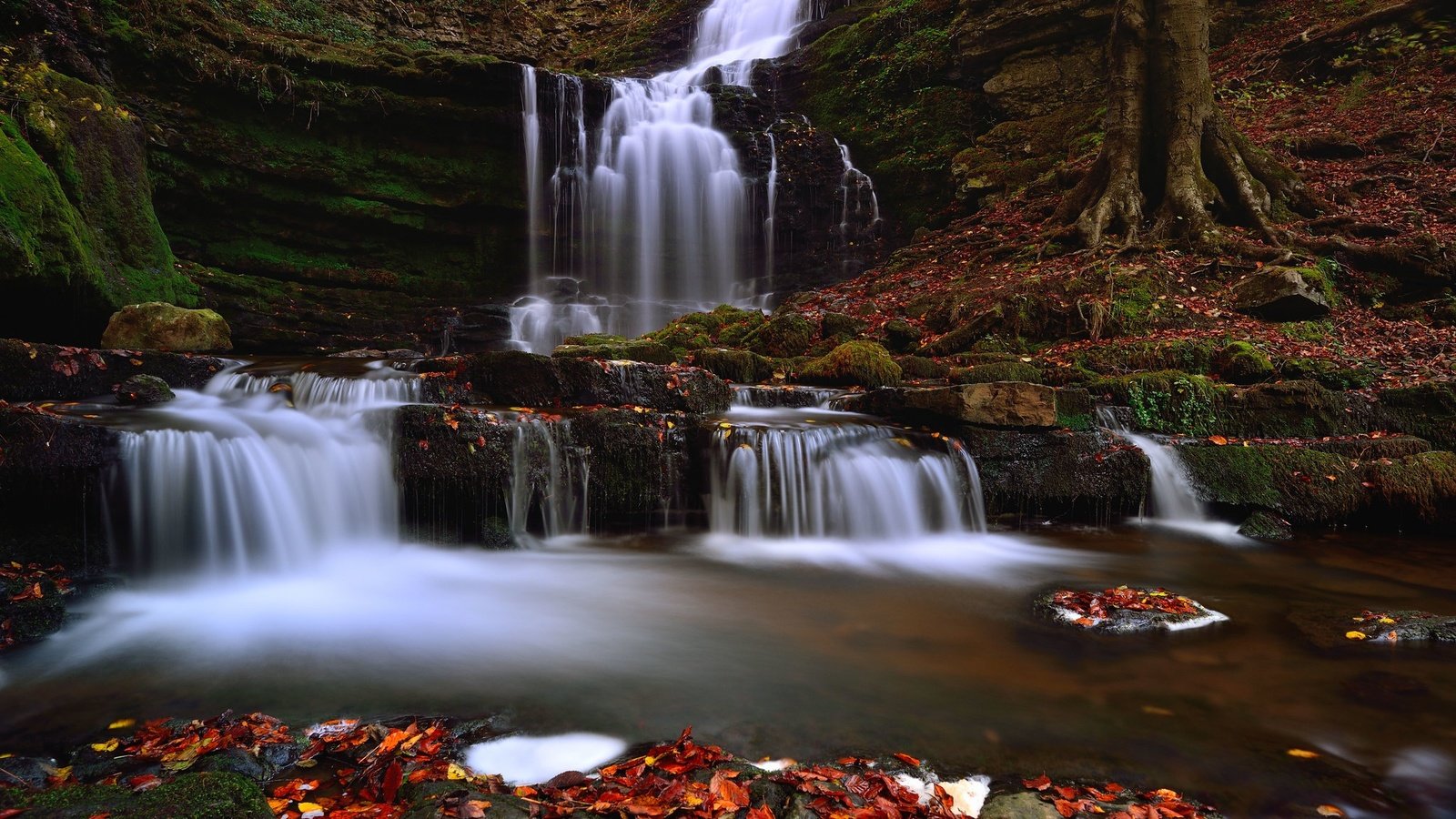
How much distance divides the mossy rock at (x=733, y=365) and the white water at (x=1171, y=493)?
4652 mm

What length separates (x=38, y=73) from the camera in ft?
31.7

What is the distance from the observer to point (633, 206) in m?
17.8

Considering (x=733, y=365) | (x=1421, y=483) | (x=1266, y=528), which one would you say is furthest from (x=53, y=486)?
(x=1421, y=483)

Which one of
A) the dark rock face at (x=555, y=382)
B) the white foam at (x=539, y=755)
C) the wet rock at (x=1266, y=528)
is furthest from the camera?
the dark rock face at (x=555, y=382)

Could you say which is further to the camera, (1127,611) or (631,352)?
(631,352)

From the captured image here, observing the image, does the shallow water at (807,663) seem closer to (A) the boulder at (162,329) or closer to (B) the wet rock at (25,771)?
(B) the wet rock at (25,771)

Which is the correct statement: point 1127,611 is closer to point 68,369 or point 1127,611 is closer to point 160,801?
point 160,801

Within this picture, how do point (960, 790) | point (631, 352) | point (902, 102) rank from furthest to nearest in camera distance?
point (902, 102) < point (631, 352) < point (960, 790)

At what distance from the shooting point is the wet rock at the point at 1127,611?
162 inches

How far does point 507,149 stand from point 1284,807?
18.4 metres

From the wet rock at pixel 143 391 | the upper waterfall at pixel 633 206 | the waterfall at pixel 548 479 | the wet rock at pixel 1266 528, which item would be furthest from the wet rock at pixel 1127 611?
the upper waterfall at pixel 633 206

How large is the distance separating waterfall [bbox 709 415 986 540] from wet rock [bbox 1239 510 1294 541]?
96.2 inches

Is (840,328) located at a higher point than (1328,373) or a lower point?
higher

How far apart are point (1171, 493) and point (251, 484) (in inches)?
332
